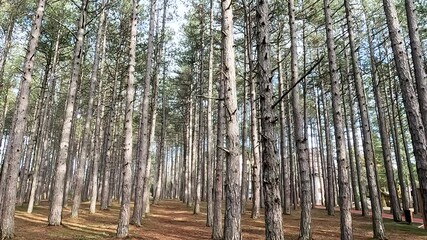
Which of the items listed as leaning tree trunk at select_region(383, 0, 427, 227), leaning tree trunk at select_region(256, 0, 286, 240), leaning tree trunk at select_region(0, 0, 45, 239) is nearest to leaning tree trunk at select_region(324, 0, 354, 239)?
leaning tree trunk at select_region(383, 0, 427, 227)

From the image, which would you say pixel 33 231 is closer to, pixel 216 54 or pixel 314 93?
pixel 216 54

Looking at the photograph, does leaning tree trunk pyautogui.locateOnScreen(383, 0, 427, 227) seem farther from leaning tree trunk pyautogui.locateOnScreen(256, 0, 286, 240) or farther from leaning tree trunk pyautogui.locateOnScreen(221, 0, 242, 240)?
leaning tree trunk pyautogui.locateOnScreen(256, 0, 286, 240)

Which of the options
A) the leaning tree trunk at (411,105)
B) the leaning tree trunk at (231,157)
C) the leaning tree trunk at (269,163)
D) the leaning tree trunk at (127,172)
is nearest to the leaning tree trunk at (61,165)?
the leaning tree trunk at (127,172)

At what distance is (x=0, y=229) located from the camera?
833cm

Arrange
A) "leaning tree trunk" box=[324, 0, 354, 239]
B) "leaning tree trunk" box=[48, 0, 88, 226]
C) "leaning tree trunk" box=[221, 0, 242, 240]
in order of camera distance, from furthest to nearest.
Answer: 1. "leaning tree trunk" box=[48, 0, 88, 226]
2. "leaning tree trunk" box=[324, 0, 354, 239]
3. "leaning tree trunk" box=[221, 0, 242, 240]

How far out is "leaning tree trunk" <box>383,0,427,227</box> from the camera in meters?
6.40

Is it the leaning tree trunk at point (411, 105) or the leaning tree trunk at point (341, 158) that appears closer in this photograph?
the leaning tree trunk at point (411, 105)

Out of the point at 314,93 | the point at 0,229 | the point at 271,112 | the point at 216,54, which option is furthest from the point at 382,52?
the point at 0,229

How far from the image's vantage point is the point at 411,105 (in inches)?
272

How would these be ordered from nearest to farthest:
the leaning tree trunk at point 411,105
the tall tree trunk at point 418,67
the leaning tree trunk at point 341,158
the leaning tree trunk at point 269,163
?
1. the leaning tree trunk at point 269,163
2. the leaning tree trunk at point 411,105
3. the tall tree trunk at point 418,67
4. the leaning tree trunk at point 341,158

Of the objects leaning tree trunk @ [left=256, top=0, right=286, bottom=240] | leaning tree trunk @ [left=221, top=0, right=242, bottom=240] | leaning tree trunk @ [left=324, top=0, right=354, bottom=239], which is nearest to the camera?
leaning tree trunk @ [left=256, top=0, right=286, bottom=240]

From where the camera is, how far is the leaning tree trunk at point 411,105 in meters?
6.40

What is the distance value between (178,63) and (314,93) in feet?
39.1

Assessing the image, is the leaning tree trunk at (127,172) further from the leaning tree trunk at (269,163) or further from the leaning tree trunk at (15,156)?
the leaning tree trunk at (269,163)
